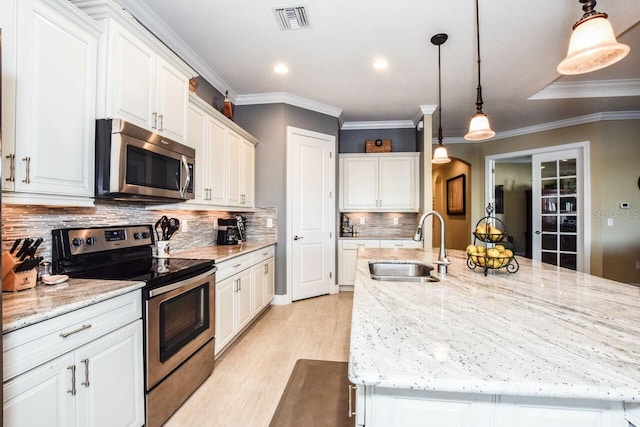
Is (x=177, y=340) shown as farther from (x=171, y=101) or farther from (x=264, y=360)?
(x=171, y=101)

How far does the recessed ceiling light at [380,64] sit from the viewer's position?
3201 mm

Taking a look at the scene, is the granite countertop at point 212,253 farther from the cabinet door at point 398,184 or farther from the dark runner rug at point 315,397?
the cabinet door at point 398,184

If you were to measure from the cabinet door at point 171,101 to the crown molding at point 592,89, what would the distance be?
430 centimetres

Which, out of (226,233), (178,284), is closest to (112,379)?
(178,284)

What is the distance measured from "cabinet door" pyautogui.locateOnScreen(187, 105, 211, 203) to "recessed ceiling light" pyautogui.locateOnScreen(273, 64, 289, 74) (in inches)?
39.6

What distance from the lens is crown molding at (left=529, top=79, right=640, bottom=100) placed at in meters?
3.83

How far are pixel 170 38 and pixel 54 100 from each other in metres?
1.61

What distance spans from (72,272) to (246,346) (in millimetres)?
1580

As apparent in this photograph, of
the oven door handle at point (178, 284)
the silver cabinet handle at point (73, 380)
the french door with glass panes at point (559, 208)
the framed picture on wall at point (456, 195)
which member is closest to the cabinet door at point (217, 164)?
the oven door handle at point (178, 284)

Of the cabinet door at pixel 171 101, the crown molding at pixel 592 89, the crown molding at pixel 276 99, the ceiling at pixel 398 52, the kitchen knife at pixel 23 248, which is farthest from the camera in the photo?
the crown molding at pixel 276 99

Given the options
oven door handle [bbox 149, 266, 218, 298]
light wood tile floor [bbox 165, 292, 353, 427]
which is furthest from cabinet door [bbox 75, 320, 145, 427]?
light wood tile floor [bbox 165, 292, 353, 427]

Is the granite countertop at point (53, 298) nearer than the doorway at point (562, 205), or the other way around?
the granite countertop at point (53, 298)

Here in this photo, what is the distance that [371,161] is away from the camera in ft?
16.5

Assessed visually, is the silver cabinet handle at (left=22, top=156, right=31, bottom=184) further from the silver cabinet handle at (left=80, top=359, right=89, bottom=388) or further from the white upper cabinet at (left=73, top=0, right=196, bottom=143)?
the silver cabinet handle at (left=80, top=359, right=89, bottom=388)
